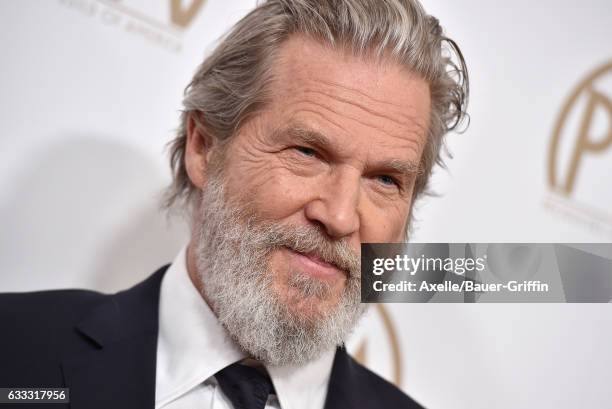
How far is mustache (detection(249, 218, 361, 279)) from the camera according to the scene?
0.99 metres

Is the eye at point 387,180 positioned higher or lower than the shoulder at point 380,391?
higher

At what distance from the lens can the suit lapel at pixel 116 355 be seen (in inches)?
39.8

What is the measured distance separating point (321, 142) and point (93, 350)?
52 cm

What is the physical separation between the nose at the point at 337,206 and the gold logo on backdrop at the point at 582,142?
2.28ft

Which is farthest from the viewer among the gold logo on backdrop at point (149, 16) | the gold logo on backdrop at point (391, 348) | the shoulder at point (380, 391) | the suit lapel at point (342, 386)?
the gold logo on backdrop at point (391, 348)

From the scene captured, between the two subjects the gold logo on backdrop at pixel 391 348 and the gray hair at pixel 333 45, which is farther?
the gold logo on backdrop at pixel 391 348

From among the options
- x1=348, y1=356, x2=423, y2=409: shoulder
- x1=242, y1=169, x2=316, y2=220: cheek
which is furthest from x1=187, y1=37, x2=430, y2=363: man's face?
x1=348, y1=356, x2=423, y2=409: shoulder

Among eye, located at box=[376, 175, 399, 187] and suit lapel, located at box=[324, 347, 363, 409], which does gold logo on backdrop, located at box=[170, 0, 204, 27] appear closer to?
eye, located at box=[376, 175, 399, 187]

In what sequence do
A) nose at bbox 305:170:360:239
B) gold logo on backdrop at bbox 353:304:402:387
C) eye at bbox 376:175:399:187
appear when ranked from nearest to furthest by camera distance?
nose at bbox 305:170:360:239, eye at bbox 376:175:399:187, gold logo on backdrop at bbox 353:304:402:387

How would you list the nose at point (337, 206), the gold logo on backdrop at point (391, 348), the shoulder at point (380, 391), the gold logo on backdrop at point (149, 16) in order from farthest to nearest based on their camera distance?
the gold logo on backdrop at point (391, 348), the gold logo on backdrop at point (149, 16), the shoulder at point (380, 391), the nose at point (337, 206)

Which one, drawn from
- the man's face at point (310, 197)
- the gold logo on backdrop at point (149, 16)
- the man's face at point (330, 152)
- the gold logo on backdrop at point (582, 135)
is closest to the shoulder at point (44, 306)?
the man's face at point (310, 197)

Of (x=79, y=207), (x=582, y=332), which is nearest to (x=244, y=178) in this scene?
(x=79, y=207)

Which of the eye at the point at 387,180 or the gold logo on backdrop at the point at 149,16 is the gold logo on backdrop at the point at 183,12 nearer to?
the gold logo on backdrop at the point at 149,16

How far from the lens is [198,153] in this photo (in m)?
1.24
